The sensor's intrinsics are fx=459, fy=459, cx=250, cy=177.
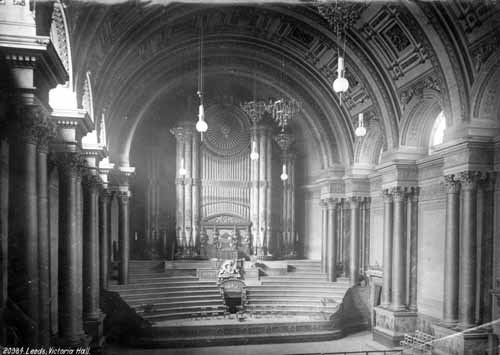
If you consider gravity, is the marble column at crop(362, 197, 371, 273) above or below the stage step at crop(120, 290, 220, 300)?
above

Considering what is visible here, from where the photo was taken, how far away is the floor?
15.1 meters

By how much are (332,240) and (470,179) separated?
892cm

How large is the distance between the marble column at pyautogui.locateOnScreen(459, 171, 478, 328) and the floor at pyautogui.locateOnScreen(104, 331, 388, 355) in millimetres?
4162

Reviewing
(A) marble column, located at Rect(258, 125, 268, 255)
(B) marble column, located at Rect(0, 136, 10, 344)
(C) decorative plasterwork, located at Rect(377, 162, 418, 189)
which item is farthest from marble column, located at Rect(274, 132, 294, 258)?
(B) marble column, located at Rect(0, 136, 10, 344)

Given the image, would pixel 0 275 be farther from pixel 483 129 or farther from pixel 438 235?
pixel 438 235

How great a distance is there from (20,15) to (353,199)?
621 inches

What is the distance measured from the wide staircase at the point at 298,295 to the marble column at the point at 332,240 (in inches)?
15.7

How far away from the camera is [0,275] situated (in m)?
6.13

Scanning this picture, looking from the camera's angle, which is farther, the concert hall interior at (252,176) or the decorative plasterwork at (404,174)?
the decorative plasterwork at (404,174)

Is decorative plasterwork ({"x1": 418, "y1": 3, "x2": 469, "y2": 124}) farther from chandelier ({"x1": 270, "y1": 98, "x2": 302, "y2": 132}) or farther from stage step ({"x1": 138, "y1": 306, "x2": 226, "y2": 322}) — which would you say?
stage step ({"x1": 138, "y1": 306, "x2": 226, "y2": 322})

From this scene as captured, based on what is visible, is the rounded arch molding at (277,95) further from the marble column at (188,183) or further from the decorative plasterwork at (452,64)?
the decorative plasterwork at (452,64)

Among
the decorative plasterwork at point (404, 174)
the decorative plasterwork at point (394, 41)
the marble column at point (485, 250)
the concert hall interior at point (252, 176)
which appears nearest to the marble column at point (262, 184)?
the concert hall interior at point (252, 176)

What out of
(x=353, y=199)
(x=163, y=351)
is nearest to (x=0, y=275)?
(x=163, y=351)

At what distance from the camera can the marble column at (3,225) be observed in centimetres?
614
